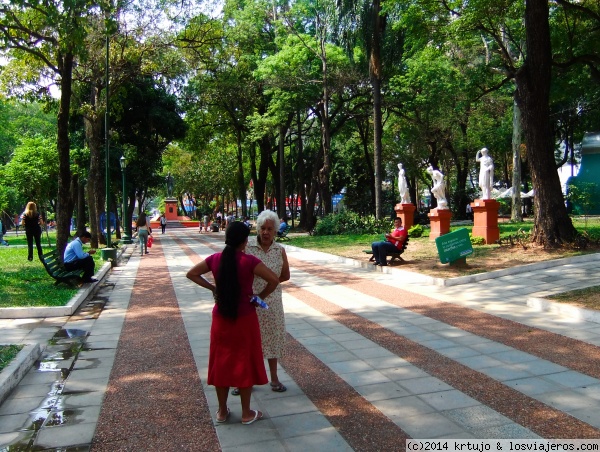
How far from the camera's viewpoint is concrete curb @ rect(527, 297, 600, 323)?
22.2 ft

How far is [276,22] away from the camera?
27297 mm

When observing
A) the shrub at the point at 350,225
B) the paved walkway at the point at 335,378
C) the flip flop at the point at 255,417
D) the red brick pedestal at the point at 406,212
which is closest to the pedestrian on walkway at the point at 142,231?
the shrub at the point at 350,225

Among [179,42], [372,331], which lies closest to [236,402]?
[372,331]

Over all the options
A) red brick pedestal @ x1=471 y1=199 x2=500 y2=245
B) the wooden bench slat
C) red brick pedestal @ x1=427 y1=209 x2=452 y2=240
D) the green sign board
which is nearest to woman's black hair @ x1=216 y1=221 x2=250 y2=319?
the wooden bench slat

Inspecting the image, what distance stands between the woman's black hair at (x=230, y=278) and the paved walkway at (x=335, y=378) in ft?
2.96

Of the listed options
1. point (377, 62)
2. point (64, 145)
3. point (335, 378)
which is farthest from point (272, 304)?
point (377, 62)

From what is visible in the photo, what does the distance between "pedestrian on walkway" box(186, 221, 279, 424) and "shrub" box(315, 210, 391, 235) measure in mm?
19091

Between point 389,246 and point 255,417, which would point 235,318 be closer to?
point 255,417

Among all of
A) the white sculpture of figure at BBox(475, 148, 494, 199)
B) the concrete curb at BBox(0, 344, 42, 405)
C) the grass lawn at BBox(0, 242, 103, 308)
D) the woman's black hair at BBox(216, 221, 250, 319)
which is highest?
the white sculpture of figure at BBox(475, 148, 494, 199)

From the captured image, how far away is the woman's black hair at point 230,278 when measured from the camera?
372 cm

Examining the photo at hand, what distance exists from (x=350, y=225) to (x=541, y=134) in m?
11.7

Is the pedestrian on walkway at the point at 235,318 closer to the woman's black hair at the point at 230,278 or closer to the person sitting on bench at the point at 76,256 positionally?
the woman's black hair at the point at 230,278

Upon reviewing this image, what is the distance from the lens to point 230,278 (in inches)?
146

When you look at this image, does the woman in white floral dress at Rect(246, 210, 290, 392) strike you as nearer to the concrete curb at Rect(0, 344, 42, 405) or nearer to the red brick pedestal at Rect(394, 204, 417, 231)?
the concrete curb at Rect(0, 344, 42, 405)
